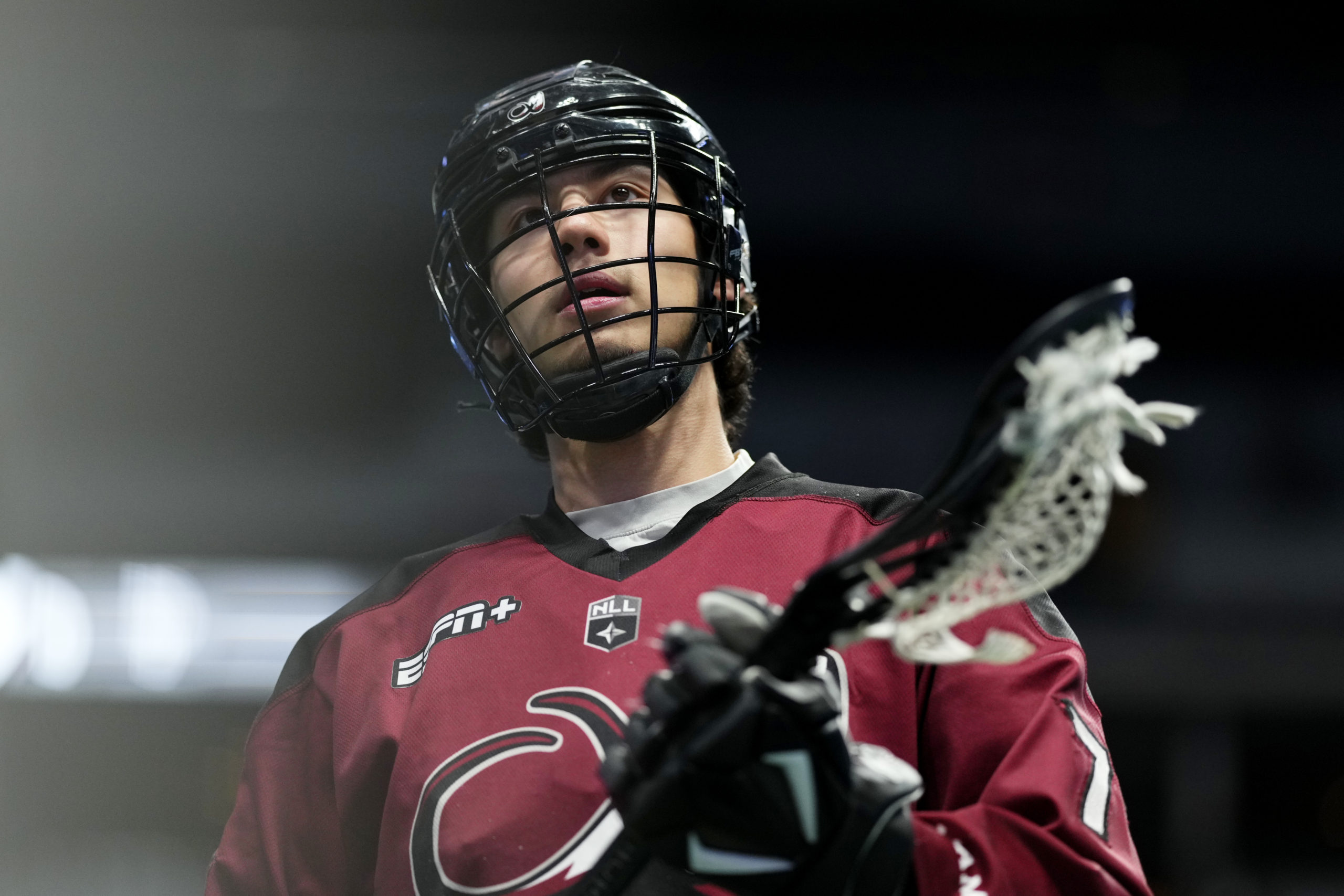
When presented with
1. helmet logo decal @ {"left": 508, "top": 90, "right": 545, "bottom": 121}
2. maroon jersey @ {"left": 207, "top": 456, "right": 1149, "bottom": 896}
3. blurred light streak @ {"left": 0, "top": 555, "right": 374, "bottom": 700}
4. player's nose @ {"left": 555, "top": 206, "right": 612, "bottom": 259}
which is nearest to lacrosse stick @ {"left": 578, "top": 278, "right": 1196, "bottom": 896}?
maroon jersey @ {"left": 207, "top": 456, "right": 1149, "bottom": 896}

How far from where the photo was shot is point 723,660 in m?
0.80

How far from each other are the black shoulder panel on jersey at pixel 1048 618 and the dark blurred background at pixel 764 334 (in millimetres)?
3249

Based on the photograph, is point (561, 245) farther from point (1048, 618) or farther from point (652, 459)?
point (1048, 618)

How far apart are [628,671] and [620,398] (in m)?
0.35

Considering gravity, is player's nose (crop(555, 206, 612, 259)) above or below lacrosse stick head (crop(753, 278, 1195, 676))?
above

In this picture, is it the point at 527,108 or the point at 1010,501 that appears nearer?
the point at 1010,501

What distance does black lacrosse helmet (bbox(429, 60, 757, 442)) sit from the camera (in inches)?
53.7

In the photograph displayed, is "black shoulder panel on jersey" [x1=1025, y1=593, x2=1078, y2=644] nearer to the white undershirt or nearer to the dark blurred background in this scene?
the white undershirt

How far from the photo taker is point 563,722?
115 cm

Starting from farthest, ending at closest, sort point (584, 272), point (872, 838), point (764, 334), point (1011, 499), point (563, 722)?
point (764, 334)
point (584, 272)
point (563, 722)
point (872, 838)
point (1011, 499)

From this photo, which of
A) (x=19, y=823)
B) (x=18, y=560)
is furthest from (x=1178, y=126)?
(x=19, y=823)

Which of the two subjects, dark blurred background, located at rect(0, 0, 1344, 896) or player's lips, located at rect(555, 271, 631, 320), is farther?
dark blurred background, located at rect(0, 0, 1344, 896)

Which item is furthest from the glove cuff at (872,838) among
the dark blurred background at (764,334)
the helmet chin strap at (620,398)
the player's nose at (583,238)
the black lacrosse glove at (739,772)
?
the dark blurred background at (764,334)

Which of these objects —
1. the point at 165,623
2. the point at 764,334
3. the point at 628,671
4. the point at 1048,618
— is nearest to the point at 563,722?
the point at 628,671
